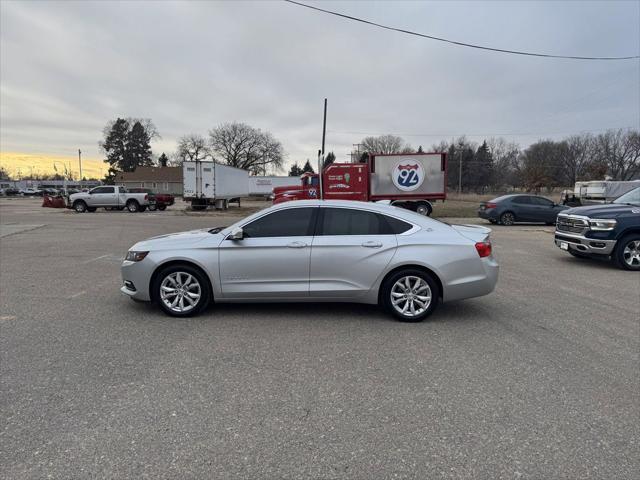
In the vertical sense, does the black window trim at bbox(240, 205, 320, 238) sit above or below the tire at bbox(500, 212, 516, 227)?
above

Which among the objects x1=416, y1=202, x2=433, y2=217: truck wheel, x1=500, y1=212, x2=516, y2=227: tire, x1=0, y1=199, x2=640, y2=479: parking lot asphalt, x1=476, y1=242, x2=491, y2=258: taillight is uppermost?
x1=476, y1=242, x2=491, y2=258: taillight

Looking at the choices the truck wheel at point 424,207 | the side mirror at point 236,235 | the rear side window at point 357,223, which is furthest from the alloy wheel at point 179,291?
the truck wheel at point 424,207

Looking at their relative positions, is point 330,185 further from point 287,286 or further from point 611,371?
point 611,371

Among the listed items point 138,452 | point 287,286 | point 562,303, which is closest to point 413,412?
point 138,452

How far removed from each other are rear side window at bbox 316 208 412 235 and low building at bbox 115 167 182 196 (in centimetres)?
8465

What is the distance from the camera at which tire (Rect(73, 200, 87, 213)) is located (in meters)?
30.1

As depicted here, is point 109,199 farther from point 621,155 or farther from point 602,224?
point 621,155

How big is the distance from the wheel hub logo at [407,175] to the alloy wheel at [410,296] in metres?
18.8

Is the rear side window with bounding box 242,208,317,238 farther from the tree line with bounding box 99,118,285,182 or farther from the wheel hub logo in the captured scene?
the tree line with bounding box 99,118,285,182

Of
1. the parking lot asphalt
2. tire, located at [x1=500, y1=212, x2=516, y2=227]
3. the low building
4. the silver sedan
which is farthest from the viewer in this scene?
the low building

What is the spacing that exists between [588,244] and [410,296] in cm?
619

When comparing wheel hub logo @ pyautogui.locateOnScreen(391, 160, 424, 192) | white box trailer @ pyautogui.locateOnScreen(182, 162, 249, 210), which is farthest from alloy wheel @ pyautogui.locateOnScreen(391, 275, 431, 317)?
white box trailer @ pyautogui.locateOnScreen(182, 162, 249, 210)

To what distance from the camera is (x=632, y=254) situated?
914 centimetres

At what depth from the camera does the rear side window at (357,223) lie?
215 inches
